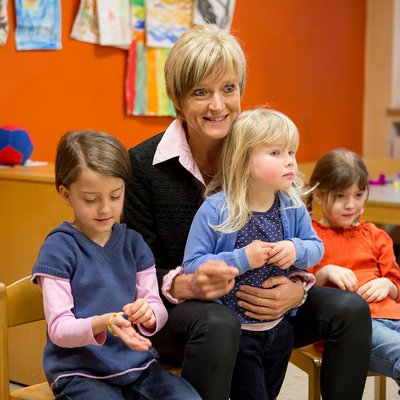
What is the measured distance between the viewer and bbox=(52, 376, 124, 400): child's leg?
153 centimetres

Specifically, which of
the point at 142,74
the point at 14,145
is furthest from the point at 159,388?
the point at 142,74

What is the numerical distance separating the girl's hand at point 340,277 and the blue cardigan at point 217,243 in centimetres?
22

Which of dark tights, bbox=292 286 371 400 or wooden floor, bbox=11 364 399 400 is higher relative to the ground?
dark tights, bbox=292 286 371 400

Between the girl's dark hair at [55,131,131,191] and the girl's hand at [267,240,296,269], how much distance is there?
1.21 feet

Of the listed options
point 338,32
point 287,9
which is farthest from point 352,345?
point 338,32

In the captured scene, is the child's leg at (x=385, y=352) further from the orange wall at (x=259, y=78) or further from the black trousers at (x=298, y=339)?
the orange wall at (x=259, y=78)

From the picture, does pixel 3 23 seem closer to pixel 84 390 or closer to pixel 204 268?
pixel 204 268

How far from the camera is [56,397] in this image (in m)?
1.57

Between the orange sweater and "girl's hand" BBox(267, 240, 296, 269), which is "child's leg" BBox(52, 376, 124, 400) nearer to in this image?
"girl's hand" BBox(267, 240, 296, 269)

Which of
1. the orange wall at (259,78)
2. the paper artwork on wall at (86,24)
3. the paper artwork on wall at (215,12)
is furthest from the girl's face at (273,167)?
the paper artwork on wall at (215,12)

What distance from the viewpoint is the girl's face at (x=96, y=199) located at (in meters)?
1.62

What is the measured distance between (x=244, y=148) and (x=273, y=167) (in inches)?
3.4

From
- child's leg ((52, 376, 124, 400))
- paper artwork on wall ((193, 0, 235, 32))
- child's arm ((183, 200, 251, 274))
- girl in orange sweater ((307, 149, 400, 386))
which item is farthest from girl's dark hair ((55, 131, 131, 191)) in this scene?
paper artwork on wall ((193, 0, 235, 32))

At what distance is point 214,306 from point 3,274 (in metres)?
1.30
